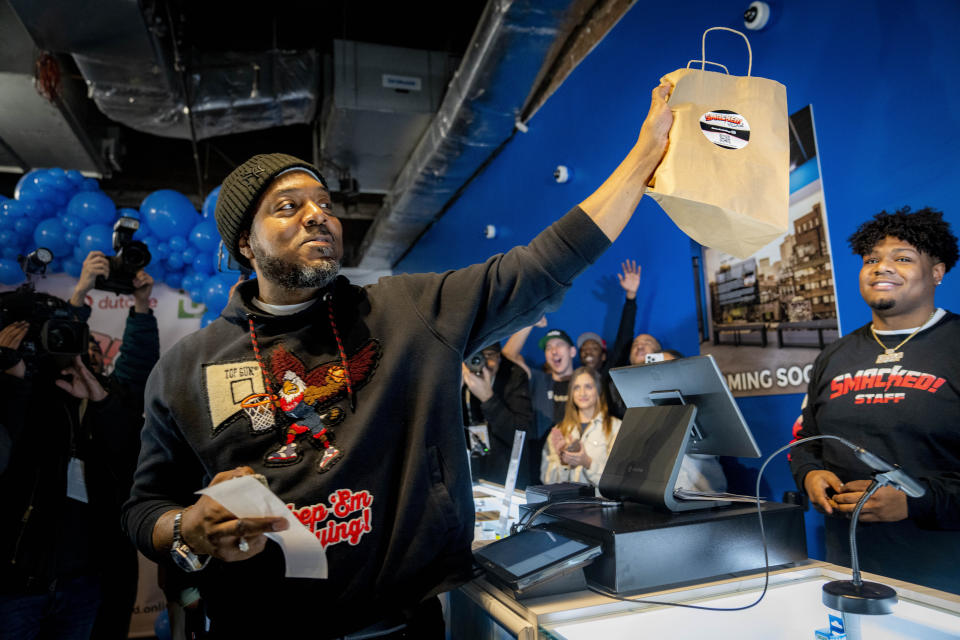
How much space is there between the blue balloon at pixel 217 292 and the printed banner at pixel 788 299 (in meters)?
2.96

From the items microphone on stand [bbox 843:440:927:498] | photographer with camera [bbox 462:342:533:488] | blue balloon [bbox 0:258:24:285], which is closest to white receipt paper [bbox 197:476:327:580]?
microphone on stand [bbox 843:440:927:498]

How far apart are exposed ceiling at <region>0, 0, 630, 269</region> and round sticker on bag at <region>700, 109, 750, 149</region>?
2.55 meters

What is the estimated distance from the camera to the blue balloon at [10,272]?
381 cm

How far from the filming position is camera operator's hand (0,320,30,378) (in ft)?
7.31

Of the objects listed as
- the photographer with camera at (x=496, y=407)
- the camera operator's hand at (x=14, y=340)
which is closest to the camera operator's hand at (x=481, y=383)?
the photographer with camera at (x=496, y=407)

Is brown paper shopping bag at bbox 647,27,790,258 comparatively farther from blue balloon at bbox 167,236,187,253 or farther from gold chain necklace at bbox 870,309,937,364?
blue balloon at bbox 167,236,187,253

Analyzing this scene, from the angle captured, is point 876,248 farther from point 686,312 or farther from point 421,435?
point 421,435

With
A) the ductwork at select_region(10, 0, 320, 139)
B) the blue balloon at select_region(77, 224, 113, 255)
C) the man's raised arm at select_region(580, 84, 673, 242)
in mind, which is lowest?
the blue balloon at select_region(77, 224, 113, 255)

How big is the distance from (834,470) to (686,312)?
1.22 metres

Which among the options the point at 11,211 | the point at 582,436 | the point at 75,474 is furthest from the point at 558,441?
the point at 11,211

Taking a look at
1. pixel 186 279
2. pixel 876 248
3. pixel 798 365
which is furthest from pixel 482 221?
pixel 876 248

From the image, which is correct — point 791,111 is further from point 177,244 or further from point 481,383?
point 177,244

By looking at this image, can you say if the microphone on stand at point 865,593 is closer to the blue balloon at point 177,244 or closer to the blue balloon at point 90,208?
the blue balloon at point 177,244

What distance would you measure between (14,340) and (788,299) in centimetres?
302
